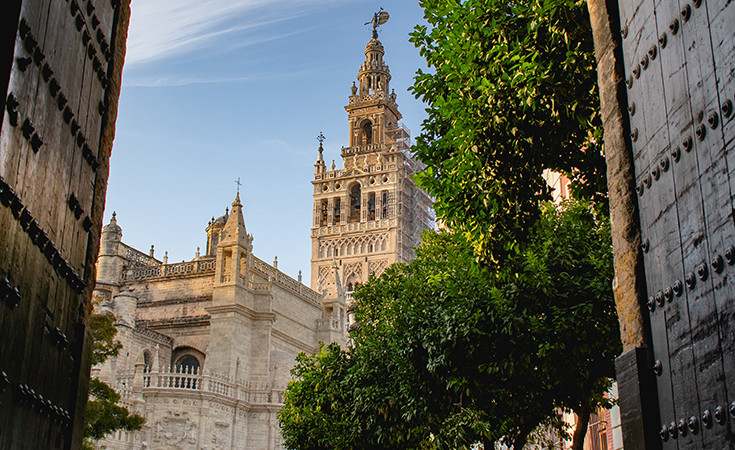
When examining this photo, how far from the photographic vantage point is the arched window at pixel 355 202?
70.8 meters

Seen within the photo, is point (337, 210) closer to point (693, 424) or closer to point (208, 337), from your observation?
point (208, 337)

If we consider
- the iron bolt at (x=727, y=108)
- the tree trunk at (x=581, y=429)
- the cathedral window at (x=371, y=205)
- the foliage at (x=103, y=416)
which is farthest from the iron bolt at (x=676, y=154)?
the cathedral window at (x=371, y=205)

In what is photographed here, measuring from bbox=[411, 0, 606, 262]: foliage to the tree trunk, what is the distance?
4934 mm

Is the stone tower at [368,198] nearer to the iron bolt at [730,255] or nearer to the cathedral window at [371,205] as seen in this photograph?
the cathedral window at [371,205]

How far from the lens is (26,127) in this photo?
478cm

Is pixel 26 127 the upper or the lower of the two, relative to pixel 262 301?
lower

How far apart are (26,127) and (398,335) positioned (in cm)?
1204

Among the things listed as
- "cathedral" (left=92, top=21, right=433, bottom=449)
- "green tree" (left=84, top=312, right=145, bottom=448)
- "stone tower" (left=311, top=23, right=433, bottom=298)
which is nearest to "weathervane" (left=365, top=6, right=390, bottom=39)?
"stone tower" (left=311, top=23, right=433, bottom=298)

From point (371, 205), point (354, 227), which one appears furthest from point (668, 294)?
point (371, 205)

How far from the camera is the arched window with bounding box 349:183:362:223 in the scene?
7084 centimetres

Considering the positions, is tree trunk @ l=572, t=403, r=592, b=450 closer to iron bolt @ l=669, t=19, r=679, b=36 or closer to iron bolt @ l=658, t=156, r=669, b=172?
iron bolt @ l=658, t=156, r=669, b=172

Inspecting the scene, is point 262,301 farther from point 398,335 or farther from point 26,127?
point 26,127

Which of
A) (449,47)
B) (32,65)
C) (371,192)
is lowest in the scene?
(32,65)

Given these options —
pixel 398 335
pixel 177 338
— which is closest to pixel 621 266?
pixel 398 335
